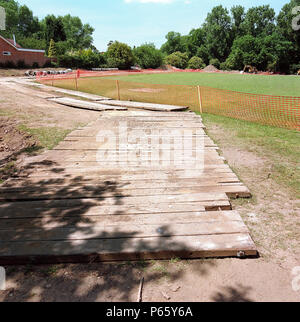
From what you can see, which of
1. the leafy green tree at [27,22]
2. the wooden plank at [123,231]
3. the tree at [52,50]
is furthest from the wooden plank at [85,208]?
the leafy green tree at [27,22]

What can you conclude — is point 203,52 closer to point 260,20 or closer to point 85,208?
point 260,20

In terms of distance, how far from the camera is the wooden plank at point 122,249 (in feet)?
8.84

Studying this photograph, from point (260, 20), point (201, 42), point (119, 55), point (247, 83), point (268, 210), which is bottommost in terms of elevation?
point (268, 210)

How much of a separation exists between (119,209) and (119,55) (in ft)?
194

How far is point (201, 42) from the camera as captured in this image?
328 ft

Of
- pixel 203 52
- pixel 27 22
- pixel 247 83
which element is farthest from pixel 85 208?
pixel 27 22

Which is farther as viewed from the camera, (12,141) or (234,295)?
(12,141)

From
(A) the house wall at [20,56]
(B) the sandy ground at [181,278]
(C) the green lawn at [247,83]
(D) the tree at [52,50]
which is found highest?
(D) the tree at [52,50]

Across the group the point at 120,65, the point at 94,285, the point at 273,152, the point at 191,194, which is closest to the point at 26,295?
the point at 94,285

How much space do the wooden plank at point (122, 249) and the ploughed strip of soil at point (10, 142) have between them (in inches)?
114

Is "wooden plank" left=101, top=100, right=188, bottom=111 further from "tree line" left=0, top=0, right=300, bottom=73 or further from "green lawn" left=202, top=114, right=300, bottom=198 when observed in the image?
"tree line" left=0, top=0, right=300, bottom=73

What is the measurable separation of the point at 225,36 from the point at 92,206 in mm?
102131

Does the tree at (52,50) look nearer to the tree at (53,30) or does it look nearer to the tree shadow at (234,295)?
the tree at (53,30)

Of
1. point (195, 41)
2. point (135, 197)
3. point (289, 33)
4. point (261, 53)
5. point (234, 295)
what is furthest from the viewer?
point (195, 41)
